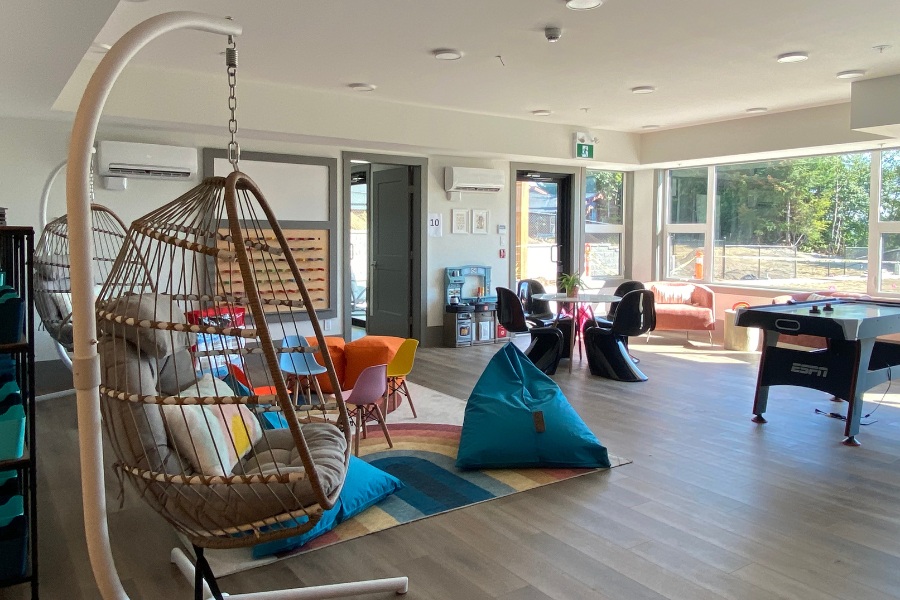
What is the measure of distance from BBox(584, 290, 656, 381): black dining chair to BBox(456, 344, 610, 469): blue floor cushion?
2.66m

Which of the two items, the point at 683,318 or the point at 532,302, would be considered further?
the point at 683,318

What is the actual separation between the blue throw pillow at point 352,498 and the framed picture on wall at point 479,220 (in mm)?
5585

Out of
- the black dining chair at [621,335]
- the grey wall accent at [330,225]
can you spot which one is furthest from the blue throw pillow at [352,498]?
the grey wall accent at [330,225]

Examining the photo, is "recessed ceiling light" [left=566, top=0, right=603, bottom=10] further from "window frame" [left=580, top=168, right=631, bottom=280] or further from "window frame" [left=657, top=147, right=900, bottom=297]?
"window frame" [left=580, top=168, right=631, bottom=280]

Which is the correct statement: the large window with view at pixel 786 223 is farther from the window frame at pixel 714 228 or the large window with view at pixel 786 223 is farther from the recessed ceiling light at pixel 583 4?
the recessed ceiling light at pixel 583 4

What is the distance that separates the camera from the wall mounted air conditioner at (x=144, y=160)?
20.9 feet

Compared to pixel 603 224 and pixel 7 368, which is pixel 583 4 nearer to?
pixel 7 368

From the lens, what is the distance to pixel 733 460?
14.4 feet

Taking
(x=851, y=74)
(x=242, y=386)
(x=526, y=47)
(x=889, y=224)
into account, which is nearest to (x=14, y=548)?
(x=242, y=386)

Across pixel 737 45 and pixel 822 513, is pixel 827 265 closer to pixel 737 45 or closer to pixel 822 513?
pixel 737 45

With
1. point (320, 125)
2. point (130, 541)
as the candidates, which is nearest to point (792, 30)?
point (320, 125)

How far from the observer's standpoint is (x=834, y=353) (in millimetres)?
5133

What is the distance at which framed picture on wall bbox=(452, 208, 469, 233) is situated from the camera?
29.3 ft

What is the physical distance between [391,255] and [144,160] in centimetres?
344
